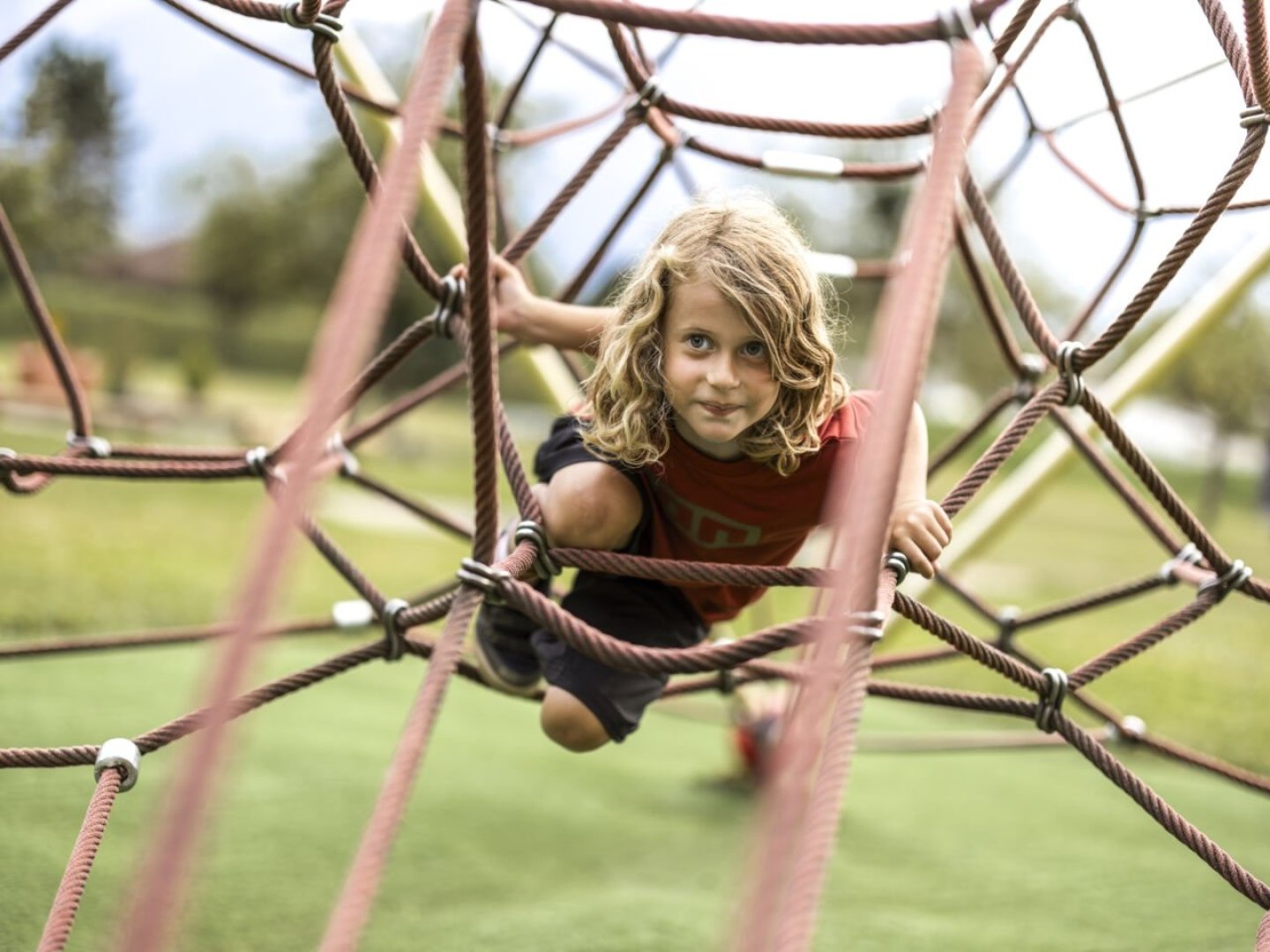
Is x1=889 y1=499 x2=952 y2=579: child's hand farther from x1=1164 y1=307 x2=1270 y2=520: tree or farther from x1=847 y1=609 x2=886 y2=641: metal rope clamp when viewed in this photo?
x1=1164 y1=307 x2=1270 y2=520: tree

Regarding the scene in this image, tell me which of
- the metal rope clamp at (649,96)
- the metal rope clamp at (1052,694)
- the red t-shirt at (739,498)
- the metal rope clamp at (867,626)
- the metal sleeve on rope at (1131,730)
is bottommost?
the metal rope clamp at (867,626)

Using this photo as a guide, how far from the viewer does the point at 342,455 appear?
63.5 inches

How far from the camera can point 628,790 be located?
2.12 metres

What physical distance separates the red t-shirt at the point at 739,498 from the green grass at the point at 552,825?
1.11ft

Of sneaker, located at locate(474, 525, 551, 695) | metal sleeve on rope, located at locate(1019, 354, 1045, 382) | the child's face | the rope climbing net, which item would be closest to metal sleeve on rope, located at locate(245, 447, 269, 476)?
the rope climbing net

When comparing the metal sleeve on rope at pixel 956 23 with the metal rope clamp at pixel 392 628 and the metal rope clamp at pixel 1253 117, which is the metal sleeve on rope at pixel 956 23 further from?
the metal rope clamp at pixel 392 628

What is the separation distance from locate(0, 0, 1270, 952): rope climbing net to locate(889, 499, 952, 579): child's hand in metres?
0.02

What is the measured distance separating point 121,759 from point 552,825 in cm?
95

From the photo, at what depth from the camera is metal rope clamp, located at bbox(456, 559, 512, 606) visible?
2.68 ft

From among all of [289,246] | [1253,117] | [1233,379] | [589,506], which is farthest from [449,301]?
[289,246]

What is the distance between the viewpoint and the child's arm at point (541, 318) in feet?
3.84

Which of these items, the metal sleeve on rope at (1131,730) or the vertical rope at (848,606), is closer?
the vertical rope at (848,606)

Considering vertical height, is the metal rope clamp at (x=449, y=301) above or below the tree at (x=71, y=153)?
below

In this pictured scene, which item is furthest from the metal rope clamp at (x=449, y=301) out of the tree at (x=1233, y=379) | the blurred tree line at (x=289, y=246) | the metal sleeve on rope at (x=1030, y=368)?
the tree at (x=1233, y=379)
